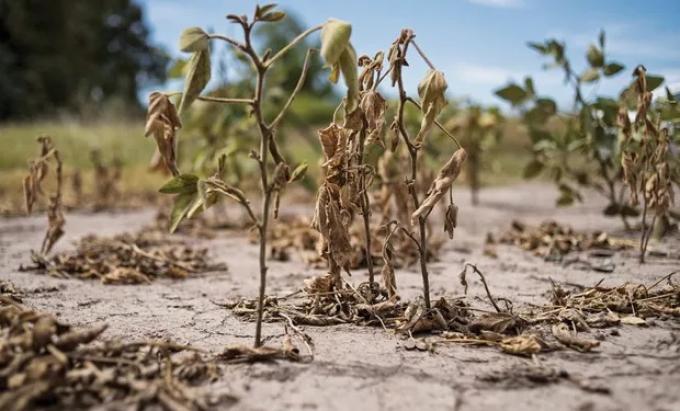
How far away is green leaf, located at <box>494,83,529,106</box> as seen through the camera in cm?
247

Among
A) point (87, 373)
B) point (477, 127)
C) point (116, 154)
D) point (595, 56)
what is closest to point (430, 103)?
point (87, 373)

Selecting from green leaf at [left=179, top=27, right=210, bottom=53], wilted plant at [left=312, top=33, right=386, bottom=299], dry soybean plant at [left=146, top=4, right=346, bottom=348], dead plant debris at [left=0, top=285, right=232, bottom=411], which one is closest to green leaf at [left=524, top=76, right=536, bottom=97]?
wilted plant at [left=312, top=33, right=386, bottom=299]

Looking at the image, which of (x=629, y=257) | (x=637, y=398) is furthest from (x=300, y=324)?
(x=629, y=257)

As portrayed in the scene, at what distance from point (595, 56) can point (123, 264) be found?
2.11m

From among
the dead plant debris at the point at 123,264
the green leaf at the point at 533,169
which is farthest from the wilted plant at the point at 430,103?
the green leaf at the point at 533,169

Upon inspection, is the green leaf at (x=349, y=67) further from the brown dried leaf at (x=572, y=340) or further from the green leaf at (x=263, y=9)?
the brown dried leaf at (x=572, y=340)

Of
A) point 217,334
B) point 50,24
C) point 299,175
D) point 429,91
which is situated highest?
point 50,24

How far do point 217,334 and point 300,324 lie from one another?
0.69 ft

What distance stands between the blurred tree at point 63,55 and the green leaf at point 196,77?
614 inches

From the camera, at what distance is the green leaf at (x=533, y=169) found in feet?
9.44

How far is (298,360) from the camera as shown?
1.19m

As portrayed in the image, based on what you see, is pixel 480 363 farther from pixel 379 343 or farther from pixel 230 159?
pixel 230 159

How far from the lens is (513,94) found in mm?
2506

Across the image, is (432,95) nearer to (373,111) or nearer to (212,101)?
(373,111)
